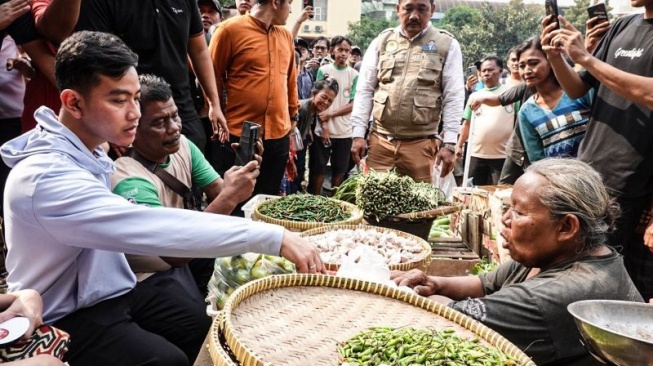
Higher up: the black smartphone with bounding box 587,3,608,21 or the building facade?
the black smartphone with bounding box 587,3,608,21

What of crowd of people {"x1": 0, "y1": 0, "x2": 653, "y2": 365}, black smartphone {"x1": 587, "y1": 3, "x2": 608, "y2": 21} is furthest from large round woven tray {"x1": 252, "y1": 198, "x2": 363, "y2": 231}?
black smartphone {"x1": 587, "y1": 3, "x2": 608, "y2": 21}

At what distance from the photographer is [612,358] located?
56.4 inches

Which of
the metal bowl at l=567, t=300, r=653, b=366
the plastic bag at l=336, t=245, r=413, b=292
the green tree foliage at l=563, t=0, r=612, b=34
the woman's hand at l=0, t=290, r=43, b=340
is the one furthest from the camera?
the green tree foliage at l=563, t=0, r=612, b=34

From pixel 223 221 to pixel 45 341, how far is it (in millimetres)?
668

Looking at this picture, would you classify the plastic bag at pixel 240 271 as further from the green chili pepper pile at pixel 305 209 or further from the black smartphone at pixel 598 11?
the black smartphone at pixel 598 11

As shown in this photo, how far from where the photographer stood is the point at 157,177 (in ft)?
9.42

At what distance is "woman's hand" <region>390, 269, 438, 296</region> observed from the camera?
236 centimetres

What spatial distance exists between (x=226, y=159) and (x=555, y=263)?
3027mm

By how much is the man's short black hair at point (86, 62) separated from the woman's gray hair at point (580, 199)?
167cm

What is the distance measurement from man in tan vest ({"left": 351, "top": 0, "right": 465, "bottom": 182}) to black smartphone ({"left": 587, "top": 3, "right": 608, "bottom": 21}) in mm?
1276

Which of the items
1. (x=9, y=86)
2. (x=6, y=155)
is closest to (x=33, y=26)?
(x=9, y=86)

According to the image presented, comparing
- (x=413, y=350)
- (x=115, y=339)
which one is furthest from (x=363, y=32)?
(x=413, y=350)

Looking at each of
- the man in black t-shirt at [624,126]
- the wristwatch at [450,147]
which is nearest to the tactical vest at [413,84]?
the wristwatch at [450,147]

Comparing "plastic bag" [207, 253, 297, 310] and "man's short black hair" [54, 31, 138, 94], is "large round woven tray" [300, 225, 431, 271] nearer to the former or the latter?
"plastic bag" [207, 253, 297, 310]
